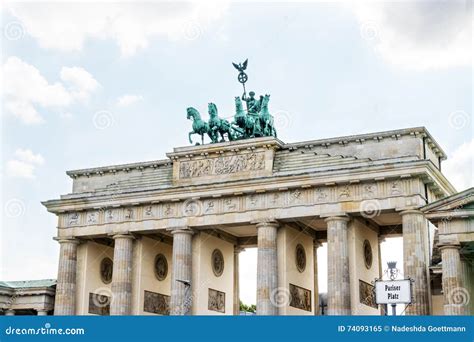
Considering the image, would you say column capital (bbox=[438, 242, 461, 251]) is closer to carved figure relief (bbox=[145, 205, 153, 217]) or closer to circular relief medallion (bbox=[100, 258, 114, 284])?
carved figure relief (bbox=[145, 205, 153, 217])

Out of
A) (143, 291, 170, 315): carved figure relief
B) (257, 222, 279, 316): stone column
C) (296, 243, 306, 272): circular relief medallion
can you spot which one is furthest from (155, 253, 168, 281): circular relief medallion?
(296, 243, 306, 272): circular relief medallion

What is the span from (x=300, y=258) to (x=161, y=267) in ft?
32.4

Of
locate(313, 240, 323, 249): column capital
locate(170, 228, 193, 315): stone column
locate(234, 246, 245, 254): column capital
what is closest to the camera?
locate(170, 228, 193, 315): stone column

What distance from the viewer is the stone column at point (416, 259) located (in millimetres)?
40125

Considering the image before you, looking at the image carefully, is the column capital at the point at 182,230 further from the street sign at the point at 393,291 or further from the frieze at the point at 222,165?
the street sign at the point at 393,291

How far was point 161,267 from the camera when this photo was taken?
52.1m

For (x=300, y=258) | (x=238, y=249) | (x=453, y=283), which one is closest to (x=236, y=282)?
(x=238, y=249)

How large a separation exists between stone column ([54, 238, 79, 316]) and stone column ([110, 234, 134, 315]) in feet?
10.8

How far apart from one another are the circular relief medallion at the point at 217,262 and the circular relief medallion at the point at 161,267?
4.15 m

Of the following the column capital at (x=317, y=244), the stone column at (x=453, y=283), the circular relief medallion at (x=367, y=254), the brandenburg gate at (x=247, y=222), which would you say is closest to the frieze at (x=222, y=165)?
the brandenburg gate at (x=247, y=222)

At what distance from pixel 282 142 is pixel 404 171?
8.13 m

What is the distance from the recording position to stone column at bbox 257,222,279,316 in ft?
144

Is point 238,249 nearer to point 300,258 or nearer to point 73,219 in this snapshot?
point 300,258
